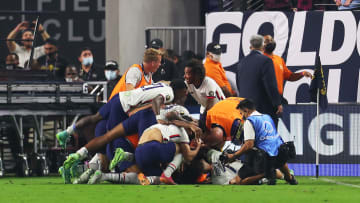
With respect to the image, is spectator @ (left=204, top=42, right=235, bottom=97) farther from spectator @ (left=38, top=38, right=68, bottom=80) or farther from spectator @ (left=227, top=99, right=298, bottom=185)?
spectator @ (left=38, top=38, right=68, bottom=80)

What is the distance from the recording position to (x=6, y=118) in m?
17.4

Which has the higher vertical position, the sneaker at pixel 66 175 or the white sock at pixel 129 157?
the white sock at pixel 129 157

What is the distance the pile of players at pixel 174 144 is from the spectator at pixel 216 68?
2.82m

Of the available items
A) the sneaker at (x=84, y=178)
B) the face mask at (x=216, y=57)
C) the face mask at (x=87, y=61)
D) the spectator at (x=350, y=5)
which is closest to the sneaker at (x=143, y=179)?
the sneaker at (x=84, y=178)

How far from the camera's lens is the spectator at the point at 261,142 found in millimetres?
13469

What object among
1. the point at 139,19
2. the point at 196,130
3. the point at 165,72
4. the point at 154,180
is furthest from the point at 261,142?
the point at 139,19

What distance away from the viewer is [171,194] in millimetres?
11039

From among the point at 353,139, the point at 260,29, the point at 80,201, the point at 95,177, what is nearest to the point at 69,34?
the point at 260,29

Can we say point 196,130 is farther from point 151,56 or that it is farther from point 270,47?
point 270,47

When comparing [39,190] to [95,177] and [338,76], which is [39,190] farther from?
[338,76]

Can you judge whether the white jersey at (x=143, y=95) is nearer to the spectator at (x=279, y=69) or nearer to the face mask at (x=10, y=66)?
the spectator at (x=279, y=69)

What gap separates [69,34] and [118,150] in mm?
18686

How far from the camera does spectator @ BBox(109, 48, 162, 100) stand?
48.5ft

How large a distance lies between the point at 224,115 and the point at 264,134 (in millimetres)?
763
